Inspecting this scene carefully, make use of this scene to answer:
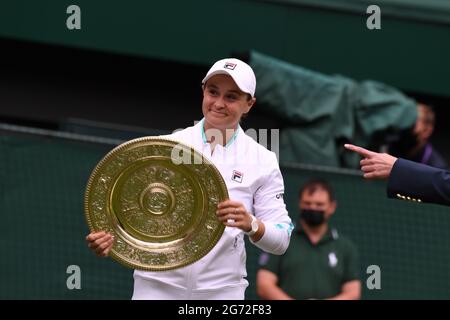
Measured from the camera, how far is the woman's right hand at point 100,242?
16.3 feet

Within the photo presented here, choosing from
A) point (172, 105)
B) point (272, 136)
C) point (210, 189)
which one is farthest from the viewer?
point (172, 105)

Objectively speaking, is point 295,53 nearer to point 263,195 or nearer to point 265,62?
point 265,62

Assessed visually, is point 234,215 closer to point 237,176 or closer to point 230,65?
point 237,176

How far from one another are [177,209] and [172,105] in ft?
20.6

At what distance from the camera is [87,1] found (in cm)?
1050

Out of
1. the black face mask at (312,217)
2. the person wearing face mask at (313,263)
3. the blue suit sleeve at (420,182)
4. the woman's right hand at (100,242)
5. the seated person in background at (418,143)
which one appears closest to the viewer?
the woman's right hand at (100,242)

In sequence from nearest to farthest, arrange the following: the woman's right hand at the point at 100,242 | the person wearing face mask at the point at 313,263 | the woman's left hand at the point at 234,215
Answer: the woman's left hand at the point at 234,215 < the woman's right hand at the point at 100,242 < the person wearing face mask at the point at 313,263

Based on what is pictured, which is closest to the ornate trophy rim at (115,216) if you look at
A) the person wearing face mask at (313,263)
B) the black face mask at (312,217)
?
the person wearing face mask at (313,263)

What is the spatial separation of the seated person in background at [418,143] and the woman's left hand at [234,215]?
4700mm

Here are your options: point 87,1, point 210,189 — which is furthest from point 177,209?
point 87,1

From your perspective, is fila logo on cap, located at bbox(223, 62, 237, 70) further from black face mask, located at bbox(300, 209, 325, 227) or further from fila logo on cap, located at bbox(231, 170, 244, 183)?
black face mask, located at bbox(300, 209, 325, 227)

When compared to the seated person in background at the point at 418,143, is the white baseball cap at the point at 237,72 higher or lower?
lower

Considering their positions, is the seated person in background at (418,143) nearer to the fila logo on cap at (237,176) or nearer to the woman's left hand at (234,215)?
the fila logo on cap at (237,176)

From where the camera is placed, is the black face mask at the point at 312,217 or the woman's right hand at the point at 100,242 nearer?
the woman's right hand at the point at 100,242
